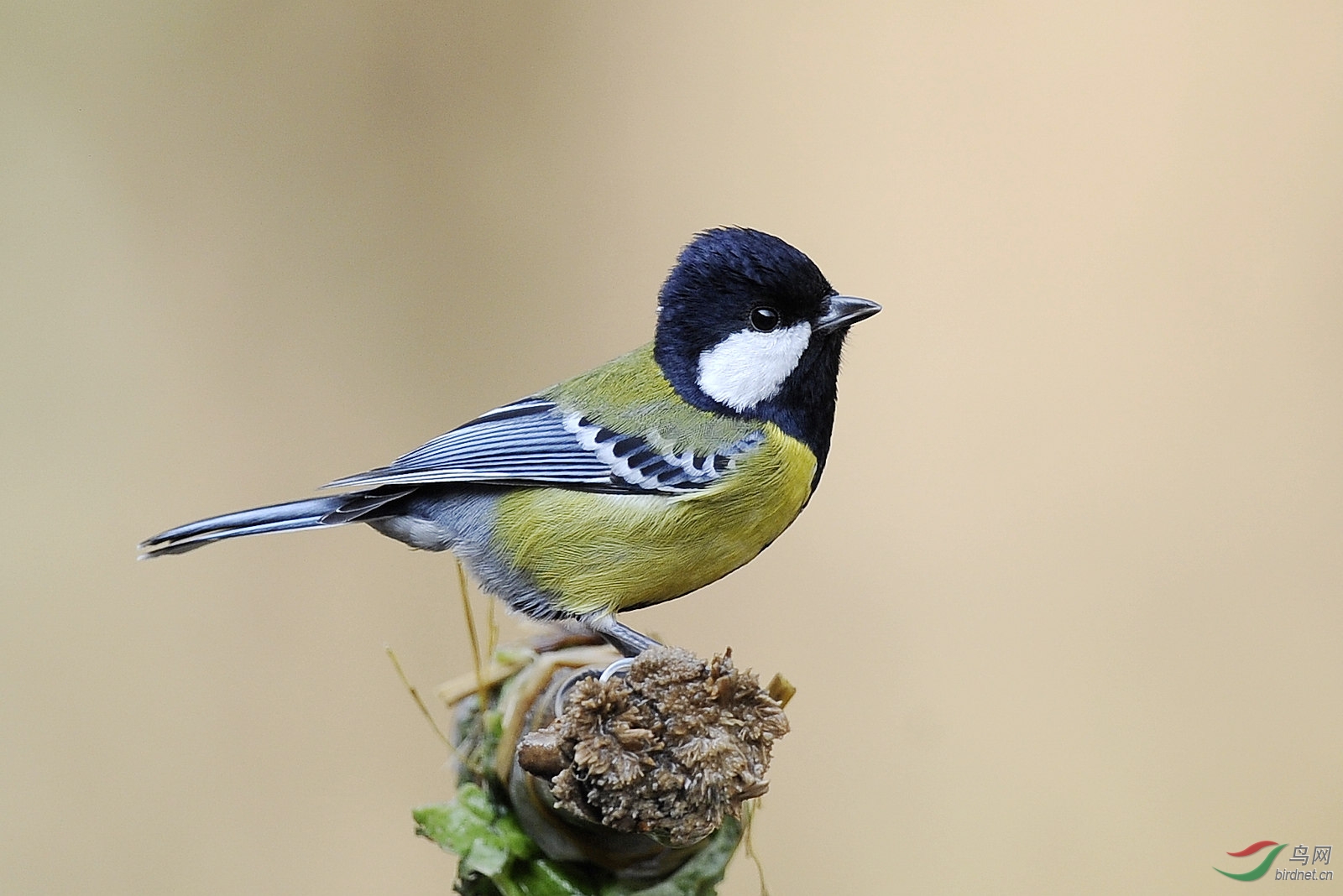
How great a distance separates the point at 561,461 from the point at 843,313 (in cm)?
43

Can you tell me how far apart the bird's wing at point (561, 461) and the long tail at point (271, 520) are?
0.03 meters

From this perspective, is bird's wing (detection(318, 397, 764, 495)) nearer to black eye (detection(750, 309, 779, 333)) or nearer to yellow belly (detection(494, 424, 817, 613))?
yellow belly (detection(494, 424, 817, 613))

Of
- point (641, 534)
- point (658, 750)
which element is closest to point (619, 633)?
point (641, 534)

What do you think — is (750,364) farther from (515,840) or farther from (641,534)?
(515,840)

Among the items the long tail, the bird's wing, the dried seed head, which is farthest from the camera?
the bird's wing

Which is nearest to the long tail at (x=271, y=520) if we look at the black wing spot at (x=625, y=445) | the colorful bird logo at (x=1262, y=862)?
the black wing spot at (x=625, y=445)

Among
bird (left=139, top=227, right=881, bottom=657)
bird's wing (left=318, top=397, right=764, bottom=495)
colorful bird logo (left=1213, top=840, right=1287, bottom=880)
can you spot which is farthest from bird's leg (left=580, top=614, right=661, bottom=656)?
colorful bird logo (left=1213, top=840, right=1287, bottom=880)

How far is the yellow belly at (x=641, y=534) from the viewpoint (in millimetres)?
1410

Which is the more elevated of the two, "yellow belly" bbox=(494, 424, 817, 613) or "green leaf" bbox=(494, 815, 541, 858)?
"yellow belly" bbox=(494, 424, 817, 613)

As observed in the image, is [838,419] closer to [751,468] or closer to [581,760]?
[751,468]

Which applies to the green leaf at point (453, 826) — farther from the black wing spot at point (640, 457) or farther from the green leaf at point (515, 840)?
the black wing spot at point (640, 457)

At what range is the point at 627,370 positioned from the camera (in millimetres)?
1614

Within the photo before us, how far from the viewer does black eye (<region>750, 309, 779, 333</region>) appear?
147 centimetres

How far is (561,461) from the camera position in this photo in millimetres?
1487
